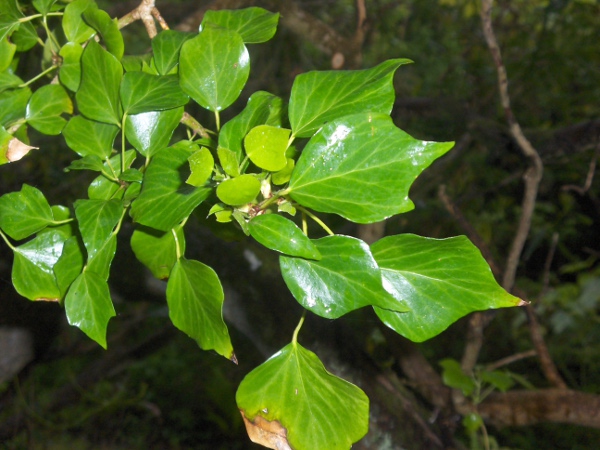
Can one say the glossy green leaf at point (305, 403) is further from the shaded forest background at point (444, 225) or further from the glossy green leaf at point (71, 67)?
the shaded forest background at point (444, 225)

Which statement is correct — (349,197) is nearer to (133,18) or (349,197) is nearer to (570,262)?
(133,18)

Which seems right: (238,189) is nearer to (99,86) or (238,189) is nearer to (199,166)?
(199,166)

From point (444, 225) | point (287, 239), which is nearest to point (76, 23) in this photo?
point (287, 239)

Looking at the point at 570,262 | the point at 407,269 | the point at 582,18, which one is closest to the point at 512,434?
the point at 570,262

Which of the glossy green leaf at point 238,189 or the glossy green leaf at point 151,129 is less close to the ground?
the glossy green leaf at point 238,189

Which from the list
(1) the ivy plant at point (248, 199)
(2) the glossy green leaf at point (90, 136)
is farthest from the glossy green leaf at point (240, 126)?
(2) the glossy green leaf at point (90, 136)

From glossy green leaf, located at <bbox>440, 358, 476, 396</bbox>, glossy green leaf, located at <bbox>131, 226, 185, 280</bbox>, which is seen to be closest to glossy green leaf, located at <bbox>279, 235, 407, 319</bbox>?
glossy green leaf, located at <bbox>131, 226, 185, 280</bbox>
